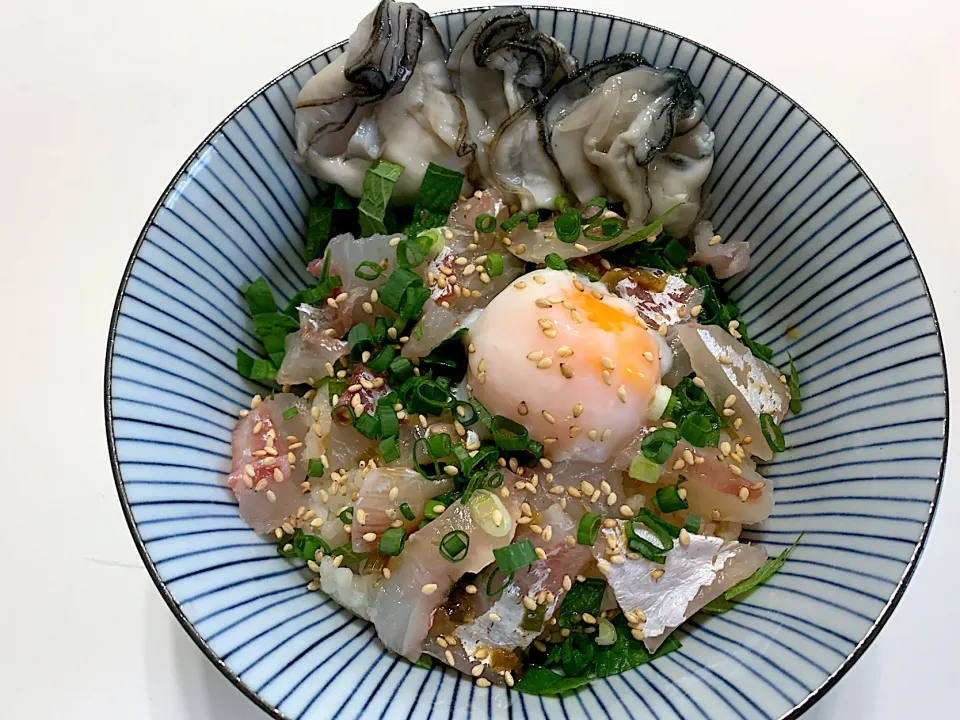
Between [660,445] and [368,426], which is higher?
[660,445]

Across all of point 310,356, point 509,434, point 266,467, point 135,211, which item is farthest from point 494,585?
point 135,211

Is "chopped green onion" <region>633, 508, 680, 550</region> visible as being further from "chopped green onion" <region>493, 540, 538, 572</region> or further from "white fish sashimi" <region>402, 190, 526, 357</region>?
"white fish sashimi" <region>402, 190, 526, 357</region>

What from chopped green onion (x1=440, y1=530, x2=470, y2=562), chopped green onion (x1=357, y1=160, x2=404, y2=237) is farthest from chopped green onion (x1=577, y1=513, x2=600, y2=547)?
chopped green onion (x1=357, y1=160, x2=404, y2=237)

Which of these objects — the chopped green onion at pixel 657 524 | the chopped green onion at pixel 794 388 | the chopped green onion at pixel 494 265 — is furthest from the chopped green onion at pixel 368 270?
the chopped green onion at pixel 794 388

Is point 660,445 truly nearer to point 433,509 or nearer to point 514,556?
point 514,556

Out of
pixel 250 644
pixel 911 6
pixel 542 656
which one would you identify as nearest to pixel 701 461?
pixel 542 656

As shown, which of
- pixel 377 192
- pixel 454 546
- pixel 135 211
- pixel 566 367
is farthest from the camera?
pixel 135 211
